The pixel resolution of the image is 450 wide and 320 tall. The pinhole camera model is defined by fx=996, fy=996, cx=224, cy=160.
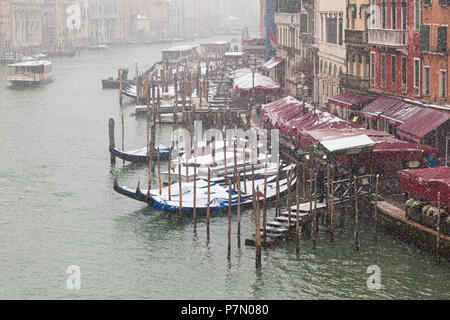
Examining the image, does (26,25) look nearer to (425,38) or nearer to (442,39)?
(425,38)

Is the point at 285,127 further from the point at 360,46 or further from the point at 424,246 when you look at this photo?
the point at 424,246

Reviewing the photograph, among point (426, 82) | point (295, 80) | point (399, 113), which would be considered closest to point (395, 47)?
point (426, 82)

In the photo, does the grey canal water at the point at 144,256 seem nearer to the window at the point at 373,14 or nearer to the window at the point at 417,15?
the window at the point at 417,15

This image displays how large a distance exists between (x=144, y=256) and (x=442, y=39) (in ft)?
43.9

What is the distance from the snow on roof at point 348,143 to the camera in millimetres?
29875

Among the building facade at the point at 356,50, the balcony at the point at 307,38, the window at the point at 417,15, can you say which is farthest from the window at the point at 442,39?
the balcony at the point at 307,38

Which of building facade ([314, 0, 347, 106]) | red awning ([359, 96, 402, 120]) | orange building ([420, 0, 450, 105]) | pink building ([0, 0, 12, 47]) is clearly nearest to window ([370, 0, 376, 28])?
red awning ([359, 96, 402, 120])

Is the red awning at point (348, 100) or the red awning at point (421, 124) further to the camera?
the red awning at point (348, 100)

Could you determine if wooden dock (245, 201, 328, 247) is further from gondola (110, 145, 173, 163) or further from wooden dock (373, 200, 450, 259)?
gondola (110, 145, 173, 163)

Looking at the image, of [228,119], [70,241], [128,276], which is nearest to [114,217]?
[70,241]

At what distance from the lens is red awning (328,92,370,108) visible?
42322 millimetres

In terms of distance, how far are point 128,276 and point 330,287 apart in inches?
217

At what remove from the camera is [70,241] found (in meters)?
30.6

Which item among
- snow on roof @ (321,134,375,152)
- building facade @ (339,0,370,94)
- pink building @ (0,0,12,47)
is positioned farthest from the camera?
pink building @ (0,0,12,47)
